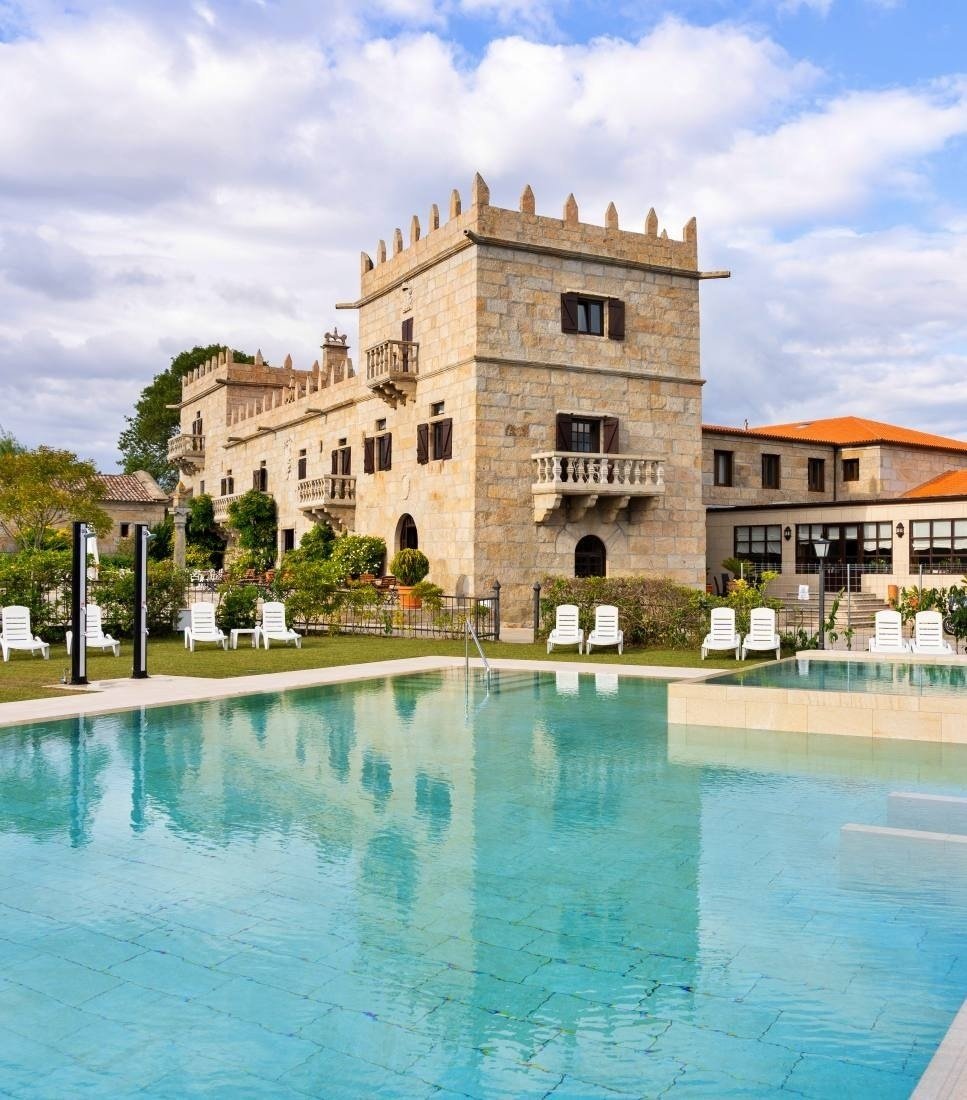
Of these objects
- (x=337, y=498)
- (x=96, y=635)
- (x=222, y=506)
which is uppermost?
(x=222, y=506)

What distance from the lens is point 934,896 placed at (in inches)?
233

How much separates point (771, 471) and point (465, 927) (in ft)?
114

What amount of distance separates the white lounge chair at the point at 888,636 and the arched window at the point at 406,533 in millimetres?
15543

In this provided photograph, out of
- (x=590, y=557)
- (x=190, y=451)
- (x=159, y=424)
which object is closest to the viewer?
(x=590, y=557)

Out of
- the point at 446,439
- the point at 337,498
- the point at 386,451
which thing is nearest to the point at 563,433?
the point at 446,439

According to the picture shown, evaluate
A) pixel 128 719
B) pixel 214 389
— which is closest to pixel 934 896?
pixel 128 719

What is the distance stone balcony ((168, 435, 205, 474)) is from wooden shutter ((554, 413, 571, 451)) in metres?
30.7

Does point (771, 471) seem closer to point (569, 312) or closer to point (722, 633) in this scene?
point (569, 312)

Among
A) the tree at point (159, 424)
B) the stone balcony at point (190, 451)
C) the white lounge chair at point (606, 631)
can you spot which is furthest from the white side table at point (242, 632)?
the tree at point (159, 424)

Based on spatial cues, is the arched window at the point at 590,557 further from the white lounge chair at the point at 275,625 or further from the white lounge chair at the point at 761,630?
the white lounge chair at the point at 275,625

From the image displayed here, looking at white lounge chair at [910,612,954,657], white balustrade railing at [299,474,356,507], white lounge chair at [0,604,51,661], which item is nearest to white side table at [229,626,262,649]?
white lounge chair at [0,604,51,661]

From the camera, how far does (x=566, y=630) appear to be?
21500mm

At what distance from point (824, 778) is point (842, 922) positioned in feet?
12.8

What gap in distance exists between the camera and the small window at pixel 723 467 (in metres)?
36.9
